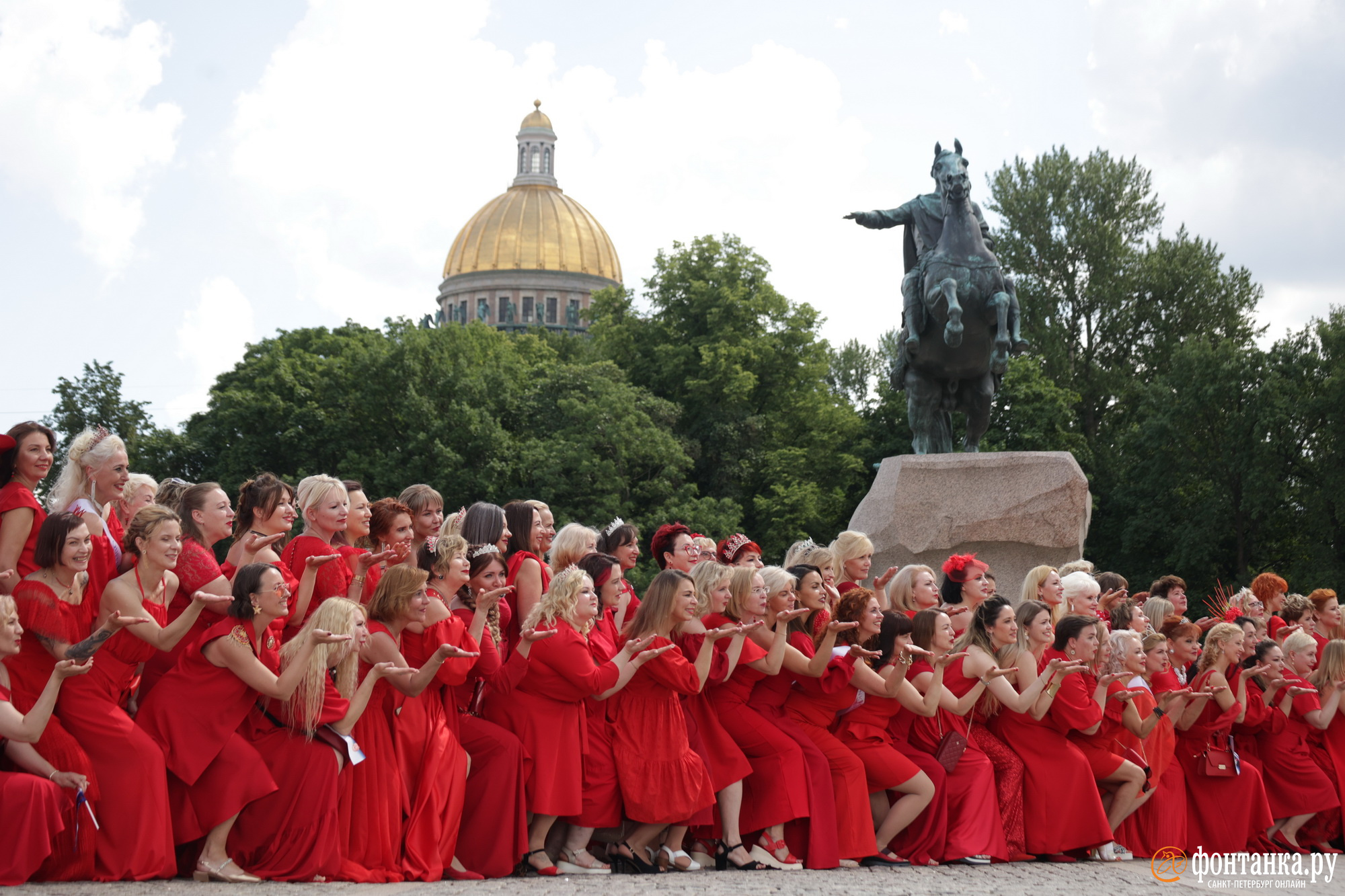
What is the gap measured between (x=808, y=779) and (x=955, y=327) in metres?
6.32

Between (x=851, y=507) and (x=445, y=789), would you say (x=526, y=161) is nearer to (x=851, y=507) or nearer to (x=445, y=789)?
(x=851, y=507)

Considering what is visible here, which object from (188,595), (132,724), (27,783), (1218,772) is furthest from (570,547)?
(1218,772)

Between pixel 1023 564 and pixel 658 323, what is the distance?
31.0 meters

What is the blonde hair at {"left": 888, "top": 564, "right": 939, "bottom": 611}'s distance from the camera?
897cm

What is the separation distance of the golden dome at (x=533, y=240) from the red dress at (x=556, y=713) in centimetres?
9415

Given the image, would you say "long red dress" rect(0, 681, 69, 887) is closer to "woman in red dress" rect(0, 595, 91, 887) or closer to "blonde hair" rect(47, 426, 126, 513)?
"woman in red dress" rect(0, 595, 91, 887)

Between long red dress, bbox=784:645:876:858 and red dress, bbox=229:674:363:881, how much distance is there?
2.67m

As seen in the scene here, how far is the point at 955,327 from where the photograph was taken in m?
13.0

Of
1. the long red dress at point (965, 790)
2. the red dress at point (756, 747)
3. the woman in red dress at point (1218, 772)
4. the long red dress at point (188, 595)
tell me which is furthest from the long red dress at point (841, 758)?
the long red dress at point (188, 595)

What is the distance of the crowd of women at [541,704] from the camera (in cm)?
643

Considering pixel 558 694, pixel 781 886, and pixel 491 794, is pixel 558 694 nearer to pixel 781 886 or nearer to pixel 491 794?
pixel 491 794

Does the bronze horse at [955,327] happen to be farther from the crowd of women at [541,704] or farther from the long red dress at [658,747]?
the long red dress at [658,747]

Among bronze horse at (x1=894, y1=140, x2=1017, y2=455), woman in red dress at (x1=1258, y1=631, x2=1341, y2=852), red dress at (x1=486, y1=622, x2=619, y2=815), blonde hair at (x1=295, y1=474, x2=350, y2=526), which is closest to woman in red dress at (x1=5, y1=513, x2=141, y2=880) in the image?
blonde hair at (x1=295, y1=474, x2=350, y2=526)

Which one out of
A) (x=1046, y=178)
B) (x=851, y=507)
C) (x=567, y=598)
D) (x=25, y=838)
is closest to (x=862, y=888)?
(x=567, y=598)
